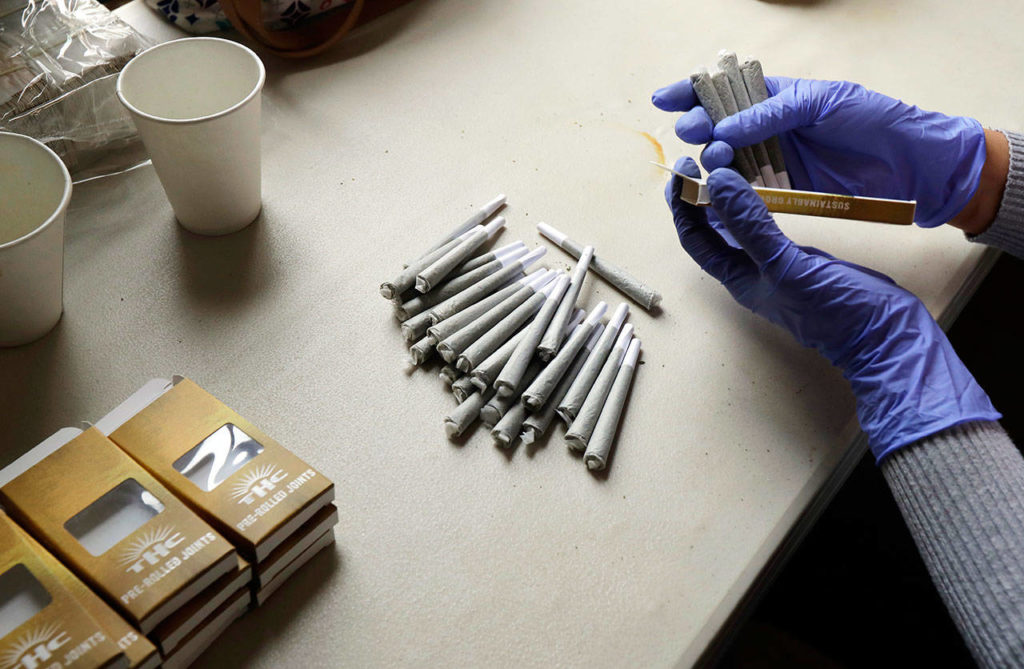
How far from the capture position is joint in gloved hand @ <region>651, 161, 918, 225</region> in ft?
3.25

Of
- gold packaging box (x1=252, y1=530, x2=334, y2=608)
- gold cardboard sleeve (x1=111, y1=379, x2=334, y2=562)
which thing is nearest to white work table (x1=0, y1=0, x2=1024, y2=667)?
gold packaging box (x1=252, y1=530, x2=334, y2=608)

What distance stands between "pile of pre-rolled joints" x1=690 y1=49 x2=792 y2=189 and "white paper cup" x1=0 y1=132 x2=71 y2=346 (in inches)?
33.6

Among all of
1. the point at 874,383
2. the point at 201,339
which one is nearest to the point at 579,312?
the point at 874,383

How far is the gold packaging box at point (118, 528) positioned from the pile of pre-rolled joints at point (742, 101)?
85 centimetres

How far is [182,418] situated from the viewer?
2.71 ft

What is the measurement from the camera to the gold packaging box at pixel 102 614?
0.67 meters

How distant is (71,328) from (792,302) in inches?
38.7

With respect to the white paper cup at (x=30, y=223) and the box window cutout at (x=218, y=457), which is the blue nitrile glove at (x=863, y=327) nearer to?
the box window cutout at (x=218, y=457)

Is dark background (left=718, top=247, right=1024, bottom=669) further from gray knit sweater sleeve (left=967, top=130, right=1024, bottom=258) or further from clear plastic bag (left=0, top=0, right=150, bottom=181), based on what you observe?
clear plastic bag (left=0, top=0, right=150, bottom=181)

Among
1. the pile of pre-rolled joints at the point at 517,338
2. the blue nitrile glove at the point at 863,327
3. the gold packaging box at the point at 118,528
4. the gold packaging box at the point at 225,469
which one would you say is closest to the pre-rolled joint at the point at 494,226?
the pile of pre-rolled joints at the point at 517,338

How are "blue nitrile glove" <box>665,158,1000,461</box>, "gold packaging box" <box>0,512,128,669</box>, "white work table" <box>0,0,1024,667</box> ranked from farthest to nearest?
"blue nitrile glove" <box>665,158,1000,461</box> → "white work table" <box>0,0,1024,667</box> → "gold packaging box" <box>0,512,128,669</box>

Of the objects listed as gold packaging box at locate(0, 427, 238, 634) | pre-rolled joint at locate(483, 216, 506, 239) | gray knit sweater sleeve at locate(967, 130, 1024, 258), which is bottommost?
gold packaging box at locate(0, 427, 238, 634)

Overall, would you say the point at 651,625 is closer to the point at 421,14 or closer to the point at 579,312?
the point at 579,312

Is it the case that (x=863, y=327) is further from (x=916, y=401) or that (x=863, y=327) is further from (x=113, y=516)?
(x=113, y=516)
